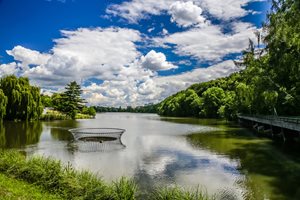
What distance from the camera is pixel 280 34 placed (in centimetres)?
2214

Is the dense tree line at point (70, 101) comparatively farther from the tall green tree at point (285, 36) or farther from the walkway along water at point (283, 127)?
the tall green tree at point (285, 36)

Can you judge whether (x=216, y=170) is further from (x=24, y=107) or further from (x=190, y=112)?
(x=190, y=112)

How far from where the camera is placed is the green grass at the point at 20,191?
937 centimetres

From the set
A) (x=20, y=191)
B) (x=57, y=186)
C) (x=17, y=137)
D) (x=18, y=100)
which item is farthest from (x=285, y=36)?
(x=18, y=100)

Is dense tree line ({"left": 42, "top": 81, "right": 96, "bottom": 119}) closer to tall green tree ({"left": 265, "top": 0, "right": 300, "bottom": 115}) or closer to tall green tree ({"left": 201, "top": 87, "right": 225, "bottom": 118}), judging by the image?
tall green tree ({"left": 201, "top": 87, "right": 225, "bottom": 118})

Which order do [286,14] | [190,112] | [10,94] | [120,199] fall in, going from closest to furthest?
[120,199] < [286,14] < [10,94] < [190,112]

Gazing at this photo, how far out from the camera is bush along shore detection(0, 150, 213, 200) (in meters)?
9.75

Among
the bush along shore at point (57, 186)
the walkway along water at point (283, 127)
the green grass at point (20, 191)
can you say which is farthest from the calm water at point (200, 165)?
the green grass at point (20, 191)

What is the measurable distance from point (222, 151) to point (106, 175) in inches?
→ 495

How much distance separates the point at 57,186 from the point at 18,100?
50479mm

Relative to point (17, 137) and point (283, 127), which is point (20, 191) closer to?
point (17, 137)

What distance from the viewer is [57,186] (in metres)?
11.1

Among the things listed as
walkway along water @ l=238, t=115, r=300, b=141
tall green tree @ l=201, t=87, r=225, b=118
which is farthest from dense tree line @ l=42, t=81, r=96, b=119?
walkway along water @ l=238, t=115, r=300, b=141

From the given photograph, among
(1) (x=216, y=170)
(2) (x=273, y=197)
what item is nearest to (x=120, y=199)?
(2) (x=273, y=197)
